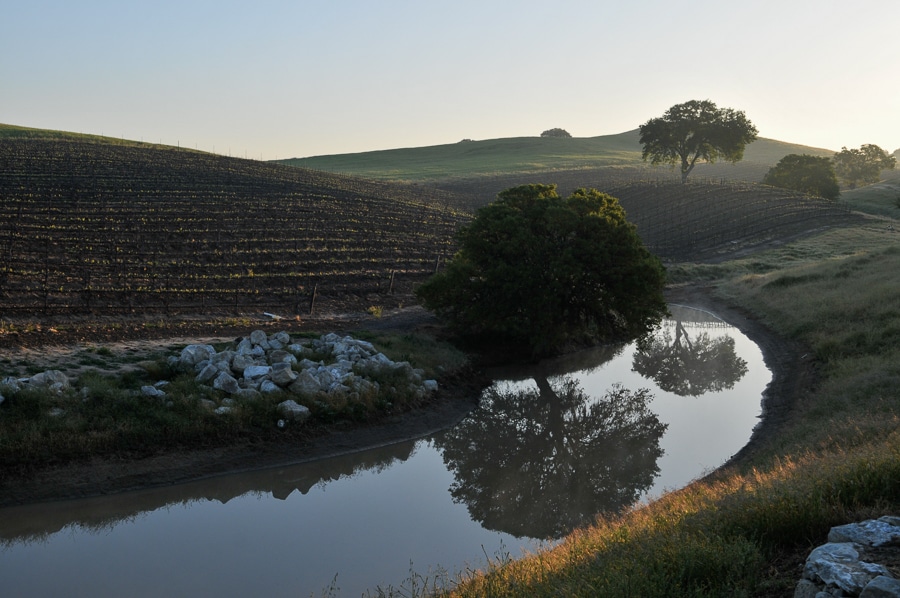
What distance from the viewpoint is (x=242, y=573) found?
13094 millimetres

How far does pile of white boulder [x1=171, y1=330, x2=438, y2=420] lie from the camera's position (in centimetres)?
1967

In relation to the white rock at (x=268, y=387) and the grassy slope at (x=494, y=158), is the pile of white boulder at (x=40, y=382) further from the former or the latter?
the grassy slope at (x=494, y=158)

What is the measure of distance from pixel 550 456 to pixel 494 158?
344 feet

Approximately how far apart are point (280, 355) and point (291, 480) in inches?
194

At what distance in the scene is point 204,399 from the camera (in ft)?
62.3

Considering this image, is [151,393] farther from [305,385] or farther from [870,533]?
[870,533]

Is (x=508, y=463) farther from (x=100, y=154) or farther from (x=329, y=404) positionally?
(x=100, y=154)

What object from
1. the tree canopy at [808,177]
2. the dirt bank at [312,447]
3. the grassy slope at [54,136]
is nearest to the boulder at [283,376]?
the dirt bank at [312,447]

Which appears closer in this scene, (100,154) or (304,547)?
(304,547)

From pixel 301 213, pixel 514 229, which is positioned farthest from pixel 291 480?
pixel 301 213

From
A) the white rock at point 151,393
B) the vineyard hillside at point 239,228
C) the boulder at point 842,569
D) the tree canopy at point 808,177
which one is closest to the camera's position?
the boulder at point 842,569

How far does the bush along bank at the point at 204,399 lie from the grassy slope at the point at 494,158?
242ft

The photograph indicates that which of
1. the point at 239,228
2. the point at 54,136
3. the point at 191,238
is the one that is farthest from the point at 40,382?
the point at 54,136

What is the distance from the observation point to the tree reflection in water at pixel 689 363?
88.1 ft
